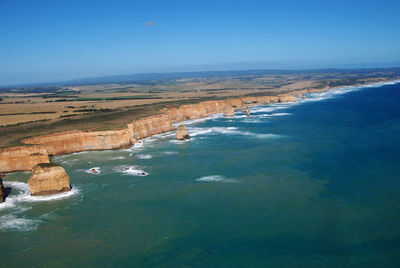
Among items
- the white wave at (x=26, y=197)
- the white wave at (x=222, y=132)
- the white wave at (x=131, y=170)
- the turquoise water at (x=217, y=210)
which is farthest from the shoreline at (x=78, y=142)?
the white wave at (x=131, y=170)

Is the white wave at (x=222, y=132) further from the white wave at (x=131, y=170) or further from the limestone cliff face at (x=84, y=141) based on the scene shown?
the white wave at (x=131, y=170)

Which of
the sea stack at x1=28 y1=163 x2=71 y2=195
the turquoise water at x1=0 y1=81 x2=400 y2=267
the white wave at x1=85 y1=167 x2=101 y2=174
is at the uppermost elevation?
the sea stack at x1=28 y1=163 x2=71 y2=195

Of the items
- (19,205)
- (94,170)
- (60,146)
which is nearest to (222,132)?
(60,146)

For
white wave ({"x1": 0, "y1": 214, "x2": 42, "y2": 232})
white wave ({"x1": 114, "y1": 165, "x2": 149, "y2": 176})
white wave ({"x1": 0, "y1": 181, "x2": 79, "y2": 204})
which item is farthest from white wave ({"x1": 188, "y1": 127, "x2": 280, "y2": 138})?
white wave ({"x1": 0, "y1": 214, "x2": 42, "y2": 232})

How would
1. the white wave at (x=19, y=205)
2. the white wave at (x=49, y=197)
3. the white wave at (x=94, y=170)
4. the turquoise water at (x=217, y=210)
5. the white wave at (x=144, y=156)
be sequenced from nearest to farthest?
the turquoise water at (x=217, y=210) < the white wave at (x=19, y=205) < the white wave at (x=49, y=197) < the white wave at (x=94, y=170) < the white wave at (x=144, y=156)

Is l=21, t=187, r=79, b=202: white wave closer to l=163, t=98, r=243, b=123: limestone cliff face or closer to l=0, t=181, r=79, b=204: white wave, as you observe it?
l=0, t=181, r=79, b=204: white wave

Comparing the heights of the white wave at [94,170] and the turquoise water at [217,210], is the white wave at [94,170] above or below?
above
